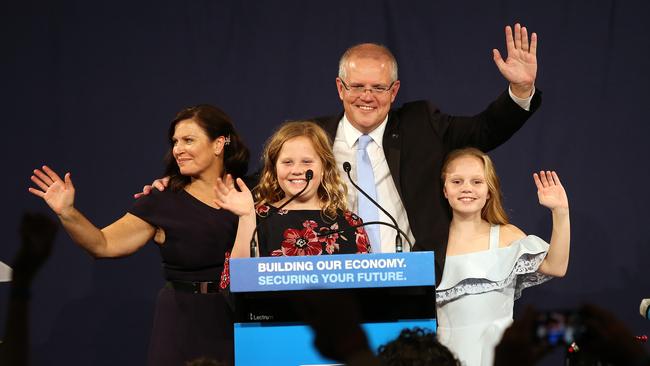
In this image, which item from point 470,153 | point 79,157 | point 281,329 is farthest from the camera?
point 79,157

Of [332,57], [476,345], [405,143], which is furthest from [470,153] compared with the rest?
[332,57]

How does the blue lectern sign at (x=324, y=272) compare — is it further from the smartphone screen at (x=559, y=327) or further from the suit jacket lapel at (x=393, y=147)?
the smartphone screen at (x=559, y=327)

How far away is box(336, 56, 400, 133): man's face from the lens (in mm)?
3311

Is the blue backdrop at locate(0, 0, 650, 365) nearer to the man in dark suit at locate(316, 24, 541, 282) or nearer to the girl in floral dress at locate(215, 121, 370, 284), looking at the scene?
the man in dark suit at locate(316, 24, 541, 282)

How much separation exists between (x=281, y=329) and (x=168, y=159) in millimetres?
1266

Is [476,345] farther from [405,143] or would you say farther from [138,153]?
[138,153]

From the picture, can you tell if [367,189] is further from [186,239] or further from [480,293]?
[186,239]

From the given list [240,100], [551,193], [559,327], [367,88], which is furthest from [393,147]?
[559,327]

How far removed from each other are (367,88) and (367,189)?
38 cm

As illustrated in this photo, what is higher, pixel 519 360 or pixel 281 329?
pixel 281 329

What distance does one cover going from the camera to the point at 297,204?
9.93ft

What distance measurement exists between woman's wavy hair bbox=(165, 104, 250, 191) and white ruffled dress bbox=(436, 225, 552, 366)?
908mm

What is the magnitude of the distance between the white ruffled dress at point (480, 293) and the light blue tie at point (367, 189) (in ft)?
1.02

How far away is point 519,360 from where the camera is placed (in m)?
1.16
